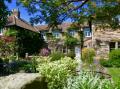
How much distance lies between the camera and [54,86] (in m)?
11.8

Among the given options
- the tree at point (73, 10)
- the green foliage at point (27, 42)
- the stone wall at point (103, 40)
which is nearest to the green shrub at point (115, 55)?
the stone wall at point (103, 40)

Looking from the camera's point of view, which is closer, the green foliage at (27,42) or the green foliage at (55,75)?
the green foliage at (55,75)

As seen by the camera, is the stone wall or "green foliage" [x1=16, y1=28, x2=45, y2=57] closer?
the stone wall

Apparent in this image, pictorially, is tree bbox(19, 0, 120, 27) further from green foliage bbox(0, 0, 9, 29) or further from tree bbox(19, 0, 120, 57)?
green foliage bbox(0, 0, 9, 29)

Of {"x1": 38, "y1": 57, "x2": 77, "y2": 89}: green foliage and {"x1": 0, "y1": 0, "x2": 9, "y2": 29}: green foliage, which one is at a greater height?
{"x1": 0, "y1": 0, "x2": 9, "y2": 29}: green foliage

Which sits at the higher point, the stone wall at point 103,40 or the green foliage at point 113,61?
the stone wall at point 103,40

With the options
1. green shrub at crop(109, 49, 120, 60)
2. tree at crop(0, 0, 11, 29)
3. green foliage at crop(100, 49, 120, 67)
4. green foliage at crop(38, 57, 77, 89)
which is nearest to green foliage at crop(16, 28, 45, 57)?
green shrub at crop(109, 49, 120, 60)

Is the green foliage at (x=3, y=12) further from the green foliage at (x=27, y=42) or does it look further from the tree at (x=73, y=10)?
the green foliage at (x=27, y=42)

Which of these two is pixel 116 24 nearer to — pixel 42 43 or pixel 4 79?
pixel 4 79

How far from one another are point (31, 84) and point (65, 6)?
3162mm

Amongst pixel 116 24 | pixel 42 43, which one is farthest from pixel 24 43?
pixel 116 24

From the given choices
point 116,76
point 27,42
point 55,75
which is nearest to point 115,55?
point 27,42

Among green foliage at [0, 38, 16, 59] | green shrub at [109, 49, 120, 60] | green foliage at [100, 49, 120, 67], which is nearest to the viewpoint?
green foliage at [0, 38, 16, 59]

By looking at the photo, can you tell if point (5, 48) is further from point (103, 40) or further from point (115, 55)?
point (103, 40)
